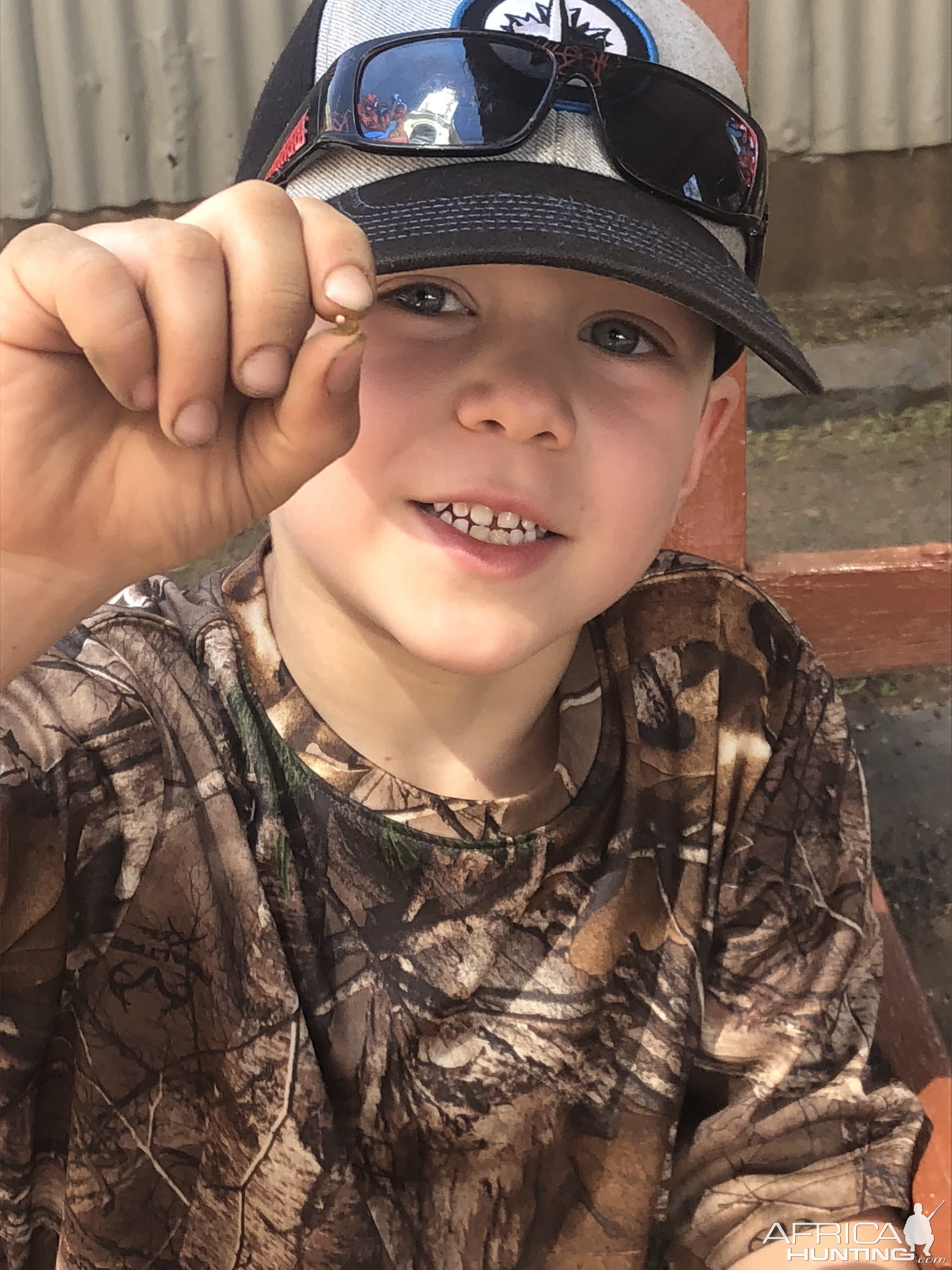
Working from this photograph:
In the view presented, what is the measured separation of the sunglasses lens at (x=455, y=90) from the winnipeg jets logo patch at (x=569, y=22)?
2cm

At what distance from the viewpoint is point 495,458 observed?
62 centimetres

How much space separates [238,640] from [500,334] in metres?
0.27

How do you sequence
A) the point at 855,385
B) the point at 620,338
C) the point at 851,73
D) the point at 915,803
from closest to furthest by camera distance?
the point at 620,338 < the point at 915,803 < the point at 855,385 < the point at 851,73

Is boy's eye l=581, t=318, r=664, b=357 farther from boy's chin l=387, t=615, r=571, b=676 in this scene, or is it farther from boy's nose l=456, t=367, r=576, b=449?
boy's chin l=387, t=615, r=571, b=676

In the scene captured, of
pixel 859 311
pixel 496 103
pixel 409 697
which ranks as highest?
pixel 496 103

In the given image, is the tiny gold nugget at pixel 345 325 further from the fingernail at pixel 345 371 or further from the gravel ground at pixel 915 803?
the gravel ground at pixel 915 803

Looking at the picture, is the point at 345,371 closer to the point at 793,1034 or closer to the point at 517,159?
the point at 517,159

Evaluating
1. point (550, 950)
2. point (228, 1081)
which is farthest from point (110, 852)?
point (550, 950)

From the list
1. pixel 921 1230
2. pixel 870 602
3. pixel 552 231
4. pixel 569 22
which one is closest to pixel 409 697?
pixel 552 231

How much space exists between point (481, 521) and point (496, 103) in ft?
0.80

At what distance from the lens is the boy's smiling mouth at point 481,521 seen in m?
0.64

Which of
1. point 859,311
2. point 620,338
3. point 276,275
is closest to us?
point 276,275

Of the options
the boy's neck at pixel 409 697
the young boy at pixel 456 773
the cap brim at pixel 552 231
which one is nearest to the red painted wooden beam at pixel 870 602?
the young boy at pixel 456 773

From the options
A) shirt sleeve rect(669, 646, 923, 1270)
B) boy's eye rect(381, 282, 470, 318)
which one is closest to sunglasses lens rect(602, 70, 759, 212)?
boy's eye rect(381, 282, 470, 318)
